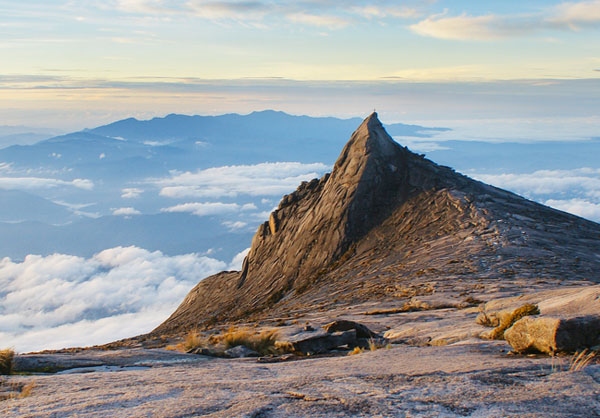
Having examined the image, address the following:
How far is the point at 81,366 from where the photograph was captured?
36.3 feet

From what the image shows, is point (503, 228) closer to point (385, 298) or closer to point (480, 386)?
point (385, 298)

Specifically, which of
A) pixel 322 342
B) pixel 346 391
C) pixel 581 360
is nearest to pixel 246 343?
pixel 322 342

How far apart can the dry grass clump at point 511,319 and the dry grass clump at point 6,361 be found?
987 cm

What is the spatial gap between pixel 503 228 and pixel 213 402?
93.1 feet

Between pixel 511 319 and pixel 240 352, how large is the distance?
665cm

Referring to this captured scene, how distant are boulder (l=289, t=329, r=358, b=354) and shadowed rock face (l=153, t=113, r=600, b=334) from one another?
10.5 meters

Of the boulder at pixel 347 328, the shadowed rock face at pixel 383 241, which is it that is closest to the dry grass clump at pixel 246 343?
the boulder at pixel 347 328

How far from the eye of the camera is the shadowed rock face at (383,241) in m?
26.2

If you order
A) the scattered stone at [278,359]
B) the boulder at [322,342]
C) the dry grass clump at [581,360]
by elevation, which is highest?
the dry grass clump at [581,360]

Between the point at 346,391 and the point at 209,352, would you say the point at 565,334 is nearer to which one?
the point at 346,391

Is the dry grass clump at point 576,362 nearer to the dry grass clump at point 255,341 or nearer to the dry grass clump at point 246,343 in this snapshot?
the dry grass clump at point 246,343

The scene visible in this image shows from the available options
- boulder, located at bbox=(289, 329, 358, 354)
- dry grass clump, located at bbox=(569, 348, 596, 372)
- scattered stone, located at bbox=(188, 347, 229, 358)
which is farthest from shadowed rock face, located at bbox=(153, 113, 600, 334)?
dry grass clump, located at bbox=(569, 348, 596, 372)

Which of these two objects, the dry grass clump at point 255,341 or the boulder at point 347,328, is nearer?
the dry grass clump at point 255,341

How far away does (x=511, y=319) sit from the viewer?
1162 centimetres
